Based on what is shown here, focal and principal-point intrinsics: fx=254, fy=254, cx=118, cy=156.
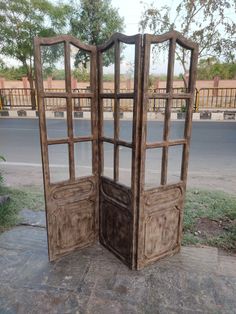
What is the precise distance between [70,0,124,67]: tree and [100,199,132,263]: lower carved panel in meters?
9.52

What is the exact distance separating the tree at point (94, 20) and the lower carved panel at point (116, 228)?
9.52 m

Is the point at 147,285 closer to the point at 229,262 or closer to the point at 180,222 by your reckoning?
the point at 180,222

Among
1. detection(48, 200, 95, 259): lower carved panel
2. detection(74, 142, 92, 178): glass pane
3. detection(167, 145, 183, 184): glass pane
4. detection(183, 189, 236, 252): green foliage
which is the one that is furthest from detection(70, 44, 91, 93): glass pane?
detection(183, 189, 236, 252): green foliage

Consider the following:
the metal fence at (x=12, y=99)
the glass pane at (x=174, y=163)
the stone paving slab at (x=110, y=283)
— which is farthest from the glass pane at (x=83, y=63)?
the metal fence at (x=12, y=99)

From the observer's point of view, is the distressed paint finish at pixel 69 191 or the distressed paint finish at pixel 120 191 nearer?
the distressed paint finish at pixel 120 191

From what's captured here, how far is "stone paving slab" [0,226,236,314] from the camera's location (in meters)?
1.61

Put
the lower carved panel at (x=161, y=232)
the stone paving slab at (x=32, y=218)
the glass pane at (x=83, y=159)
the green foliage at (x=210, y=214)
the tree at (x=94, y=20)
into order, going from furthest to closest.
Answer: the tree at (x=94, y=20) < the stone paving slab at (x=32, y=218) < the green foliage at (x=210, y=214) < the glass pane at (x=83, y=159) < the lower carved panel at (x=161, y=232)

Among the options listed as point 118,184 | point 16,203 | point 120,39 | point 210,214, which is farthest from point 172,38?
point 16,203

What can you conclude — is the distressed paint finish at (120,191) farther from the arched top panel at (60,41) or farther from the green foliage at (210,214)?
the green foliage at (210,214)

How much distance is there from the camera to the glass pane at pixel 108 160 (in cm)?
206

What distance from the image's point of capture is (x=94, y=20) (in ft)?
33.4

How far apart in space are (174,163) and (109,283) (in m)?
1.17

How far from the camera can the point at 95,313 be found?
1556 mm

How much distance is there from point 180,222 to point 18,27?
11533 mm
